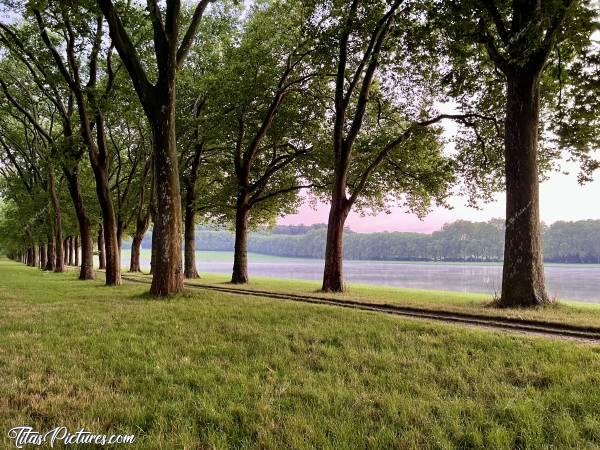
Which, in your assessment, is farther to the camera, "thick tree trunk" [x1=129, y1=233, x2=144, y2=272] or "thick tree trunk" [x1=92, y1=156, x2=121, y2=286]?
"thick tree trunk" [x1=129, y1=233, x2=144, y2=272]

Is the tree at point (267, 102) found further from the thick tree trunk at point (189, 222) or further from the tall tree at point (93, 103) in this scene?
the tall tree at point (93, 103)

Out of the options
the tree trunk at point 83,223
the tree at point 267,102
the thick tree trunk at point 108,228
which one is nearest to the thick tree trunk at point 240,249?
the tree at point 267,102

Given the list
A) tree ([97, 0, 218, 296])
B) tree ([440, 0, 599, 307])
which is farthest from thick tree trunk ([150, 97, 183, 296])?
tree ([440, 0, 599, 307])

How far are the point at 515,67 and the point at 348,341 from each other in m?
11.3

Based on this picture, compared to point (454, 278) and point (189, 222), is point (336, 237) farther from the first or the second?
point (454, 278)

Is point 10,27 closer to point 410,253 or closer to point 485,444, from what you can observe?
point 485,444

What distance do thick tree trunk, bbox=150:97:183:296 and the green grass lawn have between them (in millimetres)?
5230

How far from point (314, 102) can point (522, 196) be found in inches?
568

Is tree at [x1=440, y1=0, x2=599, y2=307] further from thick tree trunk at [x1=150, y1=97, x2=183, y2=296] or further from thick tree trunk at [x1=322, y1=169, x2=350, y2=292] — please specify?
thick tree trunk at [x1=150, y1=97, x2=183, y2=296]

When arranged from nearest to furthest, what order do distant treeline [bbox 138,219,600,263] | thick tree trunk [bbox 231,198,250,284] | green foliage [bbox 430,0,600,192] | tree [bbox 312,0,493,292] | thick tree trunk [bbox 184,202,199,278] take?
green foliage [bbox 430,0,600,192], tree [bbox 312,0,493,292], thick tree trunk [bbox 231,198,250,284], thick tree trunk [bbox 184,202,199,278], distant treeline [bbox 138,219,600,263]

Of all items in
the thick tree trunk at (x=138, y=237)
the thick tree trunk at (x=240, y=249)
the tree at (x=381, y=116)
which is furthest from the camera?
the thick tree trunk at (x=138, y=237)

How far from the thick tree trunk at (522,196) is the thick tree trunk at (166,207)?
10.7 meters

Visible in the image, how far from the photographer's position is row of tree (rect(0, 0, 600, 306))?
1302 cm

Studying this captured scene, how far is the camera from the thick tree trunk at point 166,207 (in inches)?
522
